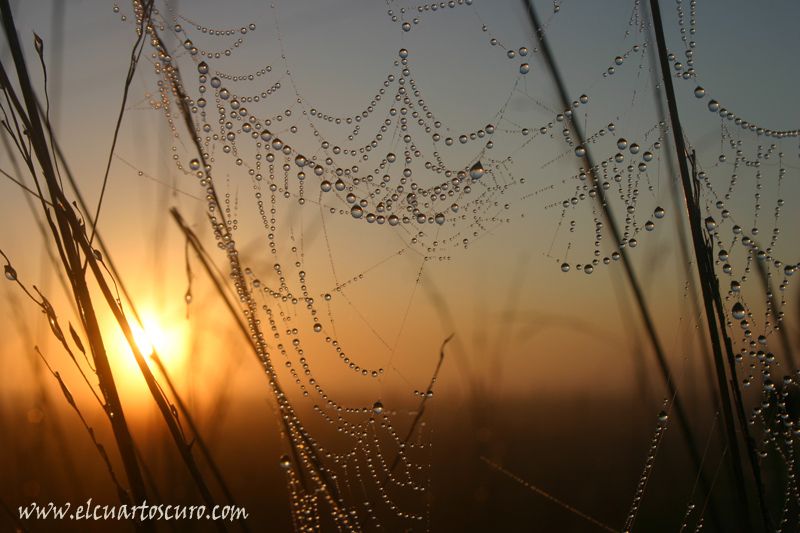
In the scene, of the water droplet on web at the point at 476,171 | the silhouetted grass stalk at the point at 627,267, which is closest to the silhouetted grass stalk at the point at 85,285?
the silhouetted grass stalk at the point at 627,267

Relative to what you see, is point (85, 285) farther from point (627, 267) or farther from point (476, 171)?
point (476, 171)

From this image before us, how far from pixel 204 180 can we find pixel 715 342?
3.06 feet

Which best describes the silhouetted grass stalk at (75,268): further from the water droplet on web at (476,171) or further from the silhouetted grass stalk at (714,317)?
the water droplet on web at (476,171)

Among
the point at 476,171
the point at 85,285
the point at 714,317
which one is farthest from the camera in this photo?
the point at 476,171

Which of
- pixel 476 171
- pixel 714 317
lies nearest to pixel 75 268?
pixel 714 317

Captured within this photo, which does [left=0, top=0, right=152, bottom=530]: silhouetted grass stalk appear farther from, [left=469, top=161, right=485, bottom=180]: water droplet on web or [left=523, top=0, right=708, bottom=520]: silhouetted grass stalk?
[left=469, top=161, right=485, bottom=180]: water droplet on web

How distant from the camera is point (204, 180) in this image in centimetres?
123

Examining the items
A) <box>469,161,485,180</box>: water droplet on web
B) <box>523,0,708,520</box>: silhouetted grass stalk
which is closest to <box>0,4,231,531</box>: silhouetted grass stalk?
<box>523,0,708,520</box>: silhouetted grass stalk

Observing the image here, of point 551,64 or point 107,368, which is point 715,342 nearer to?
point 551,64

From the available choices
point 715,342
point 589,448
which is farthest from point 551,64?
point 589,448

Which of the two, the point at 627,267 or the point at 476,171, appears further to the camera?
the point at 476,171

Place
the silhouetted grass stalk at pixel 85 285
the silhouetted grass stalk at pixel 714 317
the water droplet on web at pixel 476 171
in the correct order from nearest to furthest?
the silhouetted grass stalk at pixel 85 285 < the silhouetted grass stalk at pixel 714 317 < the water droplet on web at pixel 476 171

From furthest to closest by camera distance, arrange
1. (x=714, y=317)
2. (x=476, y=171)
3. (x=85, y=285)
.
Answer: (x=476, y=171)
(x=714, y=317)
(x=85, y=285)

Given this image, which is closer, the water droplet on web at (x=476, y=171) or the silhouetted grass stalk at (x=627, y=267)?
the silhouetted grass stalk at (x=627, y=267)
